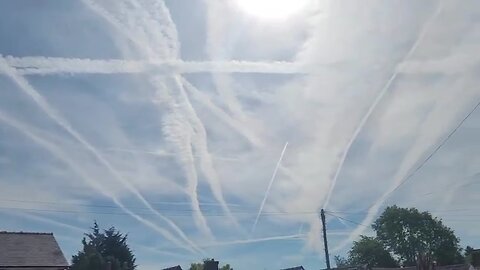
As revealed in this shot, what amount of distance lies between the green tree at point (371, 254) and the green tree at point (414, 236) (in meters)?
2.37

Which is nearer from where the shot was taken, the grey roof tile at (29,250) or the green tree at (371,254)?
the grey roof tile at (29,250)

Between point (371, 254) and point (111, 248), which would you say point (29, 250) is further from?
point (371, 254)

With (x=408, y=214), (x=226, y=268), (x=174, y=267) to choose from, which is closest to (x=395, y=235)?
(x=408, y=214)

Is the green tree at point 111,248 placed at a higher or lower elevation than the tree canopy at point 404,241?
lower

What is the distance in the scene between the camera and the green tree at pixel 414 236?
99125 millimetres

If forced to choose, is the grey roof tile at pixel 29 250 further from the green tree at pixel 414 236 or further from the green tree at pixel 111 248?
the green tree at pixel 414 236

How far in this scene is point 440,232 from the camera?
10194 centimetres

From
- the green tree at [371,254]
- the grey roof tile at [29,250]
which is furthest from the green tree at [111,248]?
the green tree at [371,254]

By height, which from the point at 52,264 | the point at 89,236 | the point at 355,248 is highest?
the point at 355,248

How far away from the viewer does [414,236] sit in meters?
102

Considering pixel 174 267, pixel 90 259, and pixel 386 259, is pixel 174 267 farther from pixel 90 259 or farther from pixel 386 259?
pixel 386 259

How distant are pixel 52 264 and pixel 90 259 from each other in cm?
347

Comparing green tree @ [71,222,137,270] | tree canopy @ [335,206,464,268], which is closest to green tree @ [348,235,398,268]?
tree canopy @ [335,206,464,268]

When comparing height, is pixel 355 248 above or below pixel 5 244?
above
